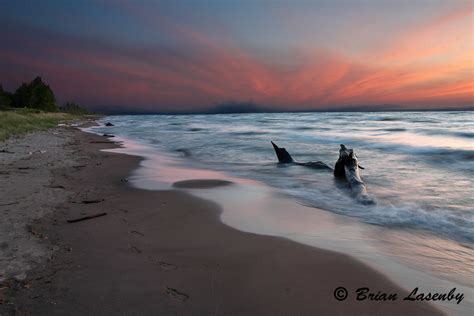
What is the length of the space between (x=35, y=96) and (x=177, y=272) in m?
80.0

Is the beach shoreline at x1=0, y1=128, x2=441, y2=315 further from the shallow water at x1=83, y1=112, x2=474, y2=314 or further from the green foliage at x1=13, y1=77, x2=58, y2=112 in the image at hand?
the green foliage at x1=13, y1=77, x2=58, y2=112

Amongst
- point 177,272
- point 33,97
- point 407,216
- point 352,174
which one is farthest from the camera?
point 33,97

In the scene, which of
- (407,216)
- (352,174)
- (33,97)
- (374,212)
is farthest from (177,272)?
(33,97)

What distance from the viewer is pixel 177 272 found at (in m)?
3.62

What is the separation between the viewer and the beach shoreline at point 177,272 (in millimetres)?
2998

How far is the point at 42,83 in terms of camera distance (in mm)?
76312

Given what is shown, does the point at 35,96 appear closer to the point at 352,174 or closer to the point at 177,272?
the point at 352,174

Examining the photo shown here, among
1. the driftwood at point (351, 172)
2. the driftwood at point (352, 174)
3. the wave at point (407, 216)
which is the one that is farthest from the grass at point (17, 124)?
the wave at point (407, 216)

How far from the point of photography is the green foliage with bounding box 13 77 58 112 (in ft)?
235

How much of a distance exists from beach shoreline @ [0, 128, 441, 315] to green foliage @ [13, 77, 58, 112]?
7679 cm

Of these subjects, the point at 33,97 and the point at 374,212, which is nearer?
the point at 374,212

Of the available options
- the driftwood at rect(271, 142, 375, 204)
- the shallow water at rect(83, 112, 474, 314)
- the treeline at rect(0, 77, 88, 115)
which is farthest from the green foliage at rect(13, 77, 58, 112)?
the driftwood at rect(271, 142, 375, 204)

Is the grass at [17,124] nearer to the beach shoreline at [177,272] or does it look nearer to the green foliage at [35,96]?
the beach shoreline at [177,272]

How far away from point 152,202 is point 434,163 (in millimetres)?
12337
